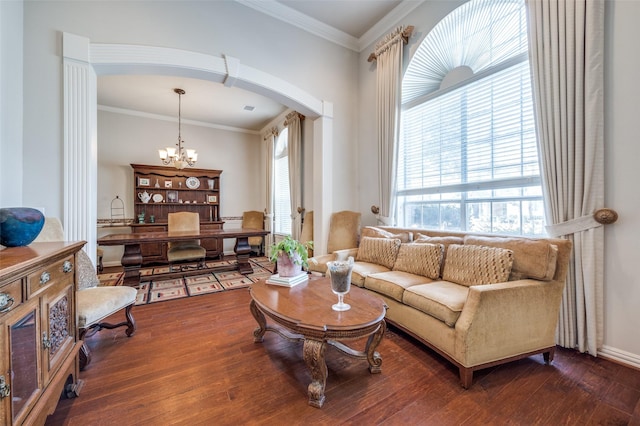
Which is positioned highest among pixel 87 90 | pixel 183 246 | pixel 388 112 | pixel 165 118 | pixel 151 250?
pixel 165 118

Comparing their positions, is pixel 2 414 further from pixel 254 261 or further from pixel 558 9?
pixel 254 261

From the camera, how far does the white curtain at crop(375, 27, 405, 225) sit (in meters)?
3.42

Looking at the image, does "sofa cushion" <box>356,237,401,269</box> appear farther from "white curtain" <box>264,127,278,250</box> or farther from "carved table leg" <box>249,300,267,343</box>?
"white curtain" <box>264,127,278,250</box>

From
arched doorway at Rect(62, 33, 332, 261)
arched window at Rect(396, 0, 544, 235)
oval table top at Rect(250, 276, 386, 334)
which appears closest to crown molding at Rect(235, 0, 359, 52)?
arched doorway at Rect(62, 33, 332, 261)

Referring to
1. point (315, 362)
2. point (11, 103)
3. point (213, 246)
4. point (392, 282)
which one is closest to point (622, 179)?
point (392, 282)

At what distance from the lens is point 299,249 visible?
224 cm

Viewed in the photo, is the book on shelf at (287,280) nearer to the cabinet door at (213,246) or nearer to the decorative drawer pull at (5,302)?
the decorative drawer pull at (5,302)

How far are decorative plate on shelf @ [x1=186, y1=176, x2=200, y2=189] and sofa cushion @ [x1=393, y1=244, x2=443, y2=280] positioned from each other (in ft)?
17.0

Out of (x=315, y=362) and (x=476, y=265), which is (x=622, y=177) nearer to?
(x=476, y=265)

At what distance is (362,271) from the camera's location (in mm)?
2723

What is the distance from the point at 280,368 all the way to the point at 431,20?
3.93m

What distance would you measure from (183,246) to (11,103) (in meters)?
2.63

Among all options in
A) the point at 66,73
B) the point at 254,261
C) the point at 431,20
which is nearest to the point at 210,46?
the point at 66,73

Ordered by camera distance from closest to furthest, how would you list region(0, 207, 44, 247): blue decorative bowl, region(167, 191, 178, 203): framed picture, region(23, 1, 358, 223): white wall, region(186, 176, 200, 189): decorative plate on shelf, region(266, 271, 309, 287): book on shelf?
region(0, 207, 44, 247): blue decorative bowl, region(266, 271, 309, 287): book on shelf, region(23, 1, 358, 223): white wall, region(167, 191, 178, 203): framed picture, region(186, 176, 200, 189): decorative plate on shelf
